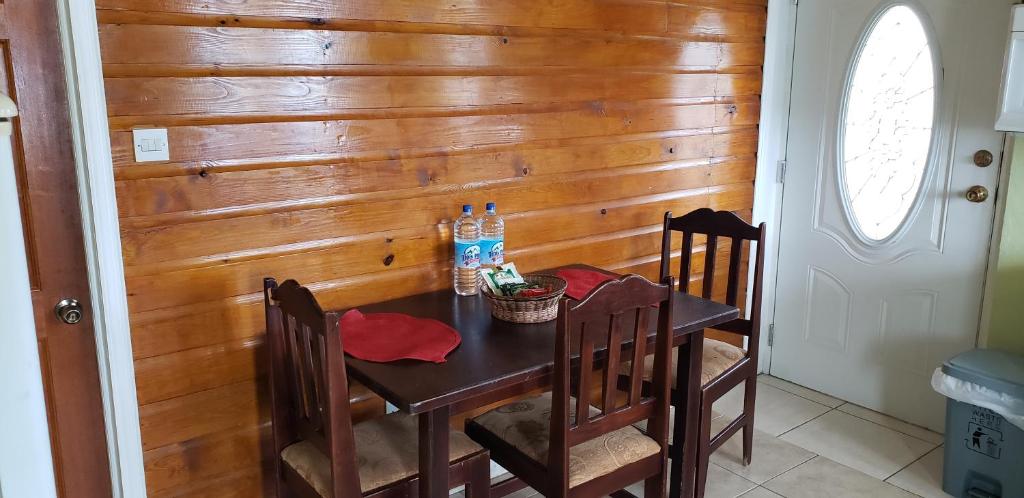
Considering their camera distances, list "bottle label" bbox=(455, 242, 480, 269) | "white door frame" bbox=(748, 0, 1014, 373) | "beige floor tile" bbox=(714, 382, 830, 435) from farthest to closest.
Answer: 1. "white door frame" bbox=(748, 0, 1014, 373)
2. "beige floor tile" bbox=(714, 382, 830, 435)
3. "bottle label" bbox=(455, 242, 480, 269)

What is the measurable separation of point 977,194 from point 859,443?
1.03 metres

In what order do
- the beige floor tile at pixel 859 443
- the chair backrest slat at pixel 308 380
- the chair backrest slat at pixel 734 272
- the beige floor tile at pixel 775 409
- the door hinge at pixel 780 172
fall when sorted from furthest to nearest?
the door hinge at pixel 780 172 → the beige floor tile at pixel 775 409 → the beige floor tile at pixel 859 443 → the chair backrest slat at pixel 734 272 → the chair backrest slat at pixel 308 380

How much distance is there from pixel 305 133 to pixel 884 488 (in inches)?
88.6

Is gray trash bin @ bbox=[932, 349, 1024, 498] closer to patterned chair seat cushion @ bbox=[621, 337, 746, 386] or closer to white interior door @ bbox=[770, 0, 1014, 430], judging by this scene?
white interior door @ bbox=[770, 0, 1014, 430]

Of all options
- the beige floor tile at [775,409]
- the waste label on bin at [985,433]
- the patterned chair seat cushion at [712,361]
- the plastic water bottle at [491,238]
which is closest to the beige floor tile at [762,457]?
the beige floor tile at [775,409]

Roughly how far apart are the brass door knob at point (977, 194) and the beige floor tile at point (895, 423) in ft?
3.04

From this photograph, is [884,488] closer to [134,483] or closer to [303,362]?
[303,362]

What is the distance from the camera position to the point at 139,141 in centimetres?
190

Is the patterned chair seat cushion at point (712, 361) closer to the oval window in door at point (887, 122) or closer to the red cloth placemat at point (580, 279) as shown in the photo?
the red cloth placemat at point (580, 279)

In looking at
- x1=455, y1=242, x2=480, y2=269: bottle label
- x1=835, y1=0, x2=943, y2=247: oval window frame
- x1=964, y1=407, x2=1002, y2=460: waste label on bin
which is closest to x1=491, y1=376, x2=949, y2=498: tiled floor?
x1=964, y1=407, x2=1002, y2=460: waste label on bin

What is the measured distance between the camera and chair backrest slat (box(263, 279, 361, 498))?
1676 millimetres

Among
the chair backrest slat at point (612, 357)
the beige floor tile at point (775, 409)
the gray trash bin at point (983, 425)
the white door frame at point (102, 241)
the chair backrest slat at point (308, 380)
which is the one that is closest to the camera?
the chair backrest slat at point (308, 380)

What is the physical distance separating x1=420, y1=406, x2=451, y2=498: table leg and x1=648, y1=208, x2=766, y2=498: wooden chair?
841 millimetres

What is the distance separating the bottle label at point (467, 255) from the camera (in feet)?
7.80
